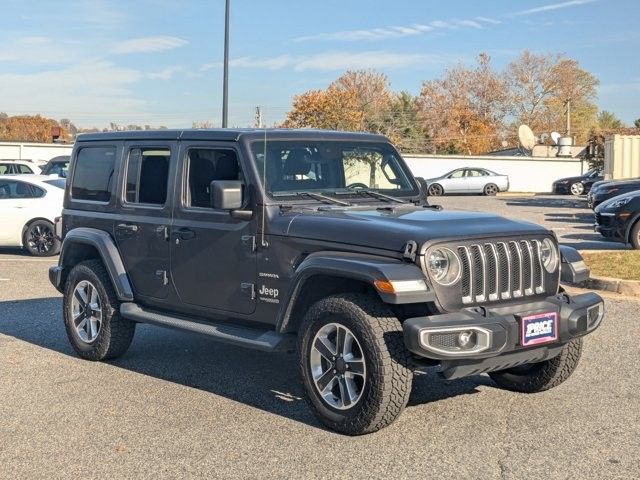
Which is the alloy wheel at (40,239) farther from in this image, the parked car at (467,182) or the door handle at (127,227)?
the parked car at (467,182)

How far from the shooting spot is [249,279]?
20.0ft

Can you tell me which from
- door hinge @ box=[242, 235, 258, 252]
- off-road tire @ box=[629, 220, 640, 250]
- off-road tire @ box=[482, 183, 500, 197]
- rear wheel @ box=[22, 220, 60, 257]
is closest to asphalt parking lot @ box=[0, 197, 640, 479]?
door hinge @ box=[242, 235, 258, 252]

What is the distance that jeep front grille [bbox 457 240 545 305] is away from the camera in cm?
530

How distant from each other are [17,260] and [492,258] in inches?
458

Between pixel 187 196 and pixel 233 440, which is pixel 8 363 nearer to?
pixel 187 196

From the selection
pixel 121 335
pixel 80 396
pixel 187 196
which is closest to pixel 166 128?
pixel 187 196

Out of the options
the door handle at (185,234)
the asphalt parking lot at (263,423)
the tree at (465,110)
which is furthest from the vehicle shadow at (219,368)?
the tree at (465,110)

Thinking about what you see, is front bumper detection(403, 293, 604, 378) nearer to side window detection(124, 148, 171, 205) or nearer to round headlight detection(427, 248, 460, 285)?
round headlight detection(427, 248, 460, 285)

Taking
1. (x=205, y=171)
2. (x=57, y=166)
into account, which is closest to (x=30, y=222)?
(x=57, y=166)

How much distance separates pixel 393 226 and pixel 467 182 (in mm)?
36390

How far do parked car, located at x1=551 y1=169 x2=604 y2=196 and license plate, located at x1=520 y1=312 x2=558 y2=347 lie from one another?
32697 mm

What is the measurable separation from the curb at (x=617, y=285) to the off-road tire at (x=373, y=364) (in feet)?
18.8

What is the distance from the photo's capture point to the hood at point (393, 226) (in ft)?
17.4

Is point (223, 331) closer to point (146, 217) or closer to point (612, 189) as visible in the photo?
point (146, 217)
